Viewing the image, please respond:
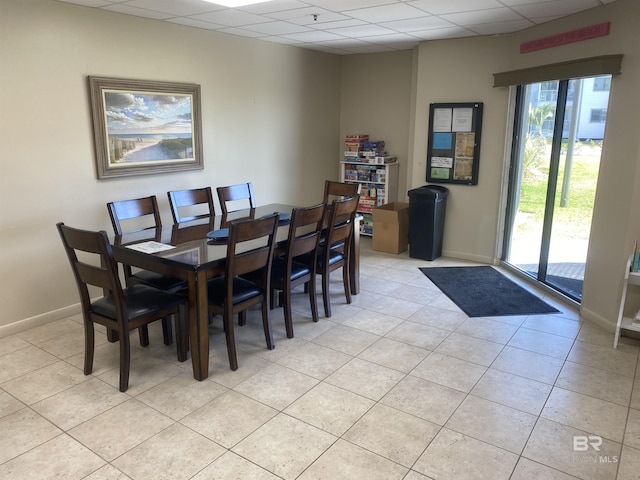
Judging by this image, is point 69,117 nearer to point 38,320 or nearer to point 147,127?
point 147,127

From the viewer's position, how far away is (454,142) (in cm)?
533

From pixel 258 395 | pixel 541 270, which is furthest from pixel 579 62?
pixel 258 395

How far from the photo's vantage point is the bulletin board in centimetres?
518

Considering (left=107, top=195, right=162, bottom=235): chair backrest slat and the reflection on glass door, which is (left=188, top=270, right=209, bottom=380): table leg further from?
the reflection on glass door

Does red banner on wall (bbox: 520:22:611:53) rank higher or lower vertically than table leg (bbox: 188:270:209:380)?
higher

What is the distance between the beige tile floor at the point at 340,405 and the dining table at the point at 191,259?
30cm

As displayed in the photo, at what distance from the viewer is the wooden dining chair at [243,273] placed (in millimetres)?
2760

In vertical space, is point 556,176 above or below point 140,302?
above

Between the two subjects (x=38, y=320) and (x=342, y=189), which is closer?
(x=38, y=320)

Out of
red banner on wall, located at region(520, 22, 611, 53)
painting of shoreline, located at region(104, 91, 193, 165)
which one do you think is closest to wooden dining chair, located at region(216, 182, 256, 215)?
painting of shoreline, located at region(104, 91, 193, 165)

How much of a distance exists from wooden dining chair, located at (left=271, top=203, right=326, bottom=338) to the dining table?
10 centimetres

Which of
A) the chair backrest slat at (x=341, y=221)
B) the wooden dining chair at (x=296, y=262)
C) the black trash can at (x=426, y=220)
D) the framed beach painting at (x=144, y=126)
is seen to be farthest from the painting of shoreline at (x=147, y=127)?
the black trash can at (x=426, y=220)

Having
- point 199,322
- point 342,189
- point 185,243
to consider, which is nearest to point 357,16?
point 342,189

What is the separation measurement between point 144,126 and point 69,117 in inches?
25.2
